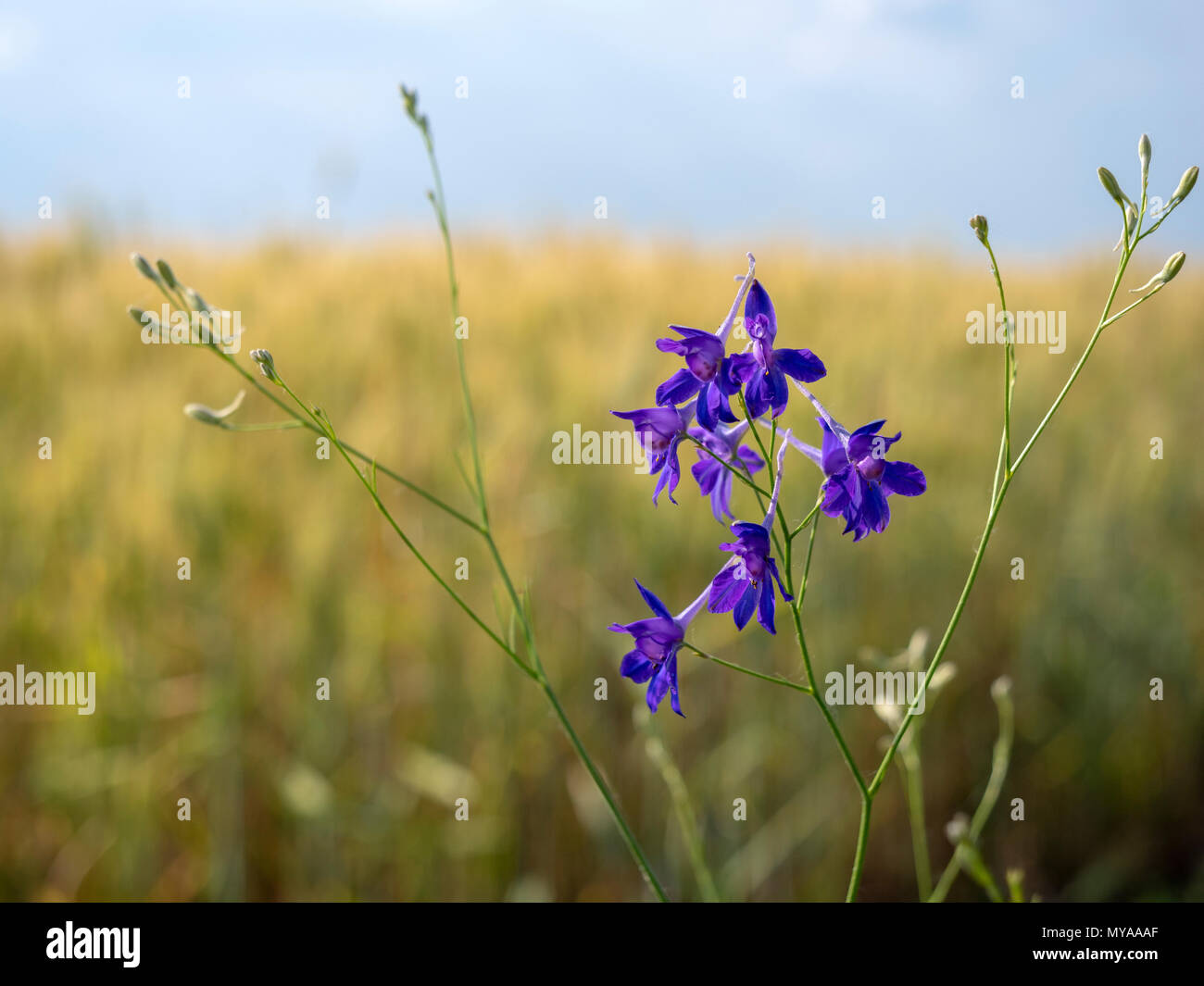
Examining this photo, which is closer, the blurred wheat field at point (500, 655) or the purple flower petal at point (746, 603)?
the purple flower petal at point (746, 603)

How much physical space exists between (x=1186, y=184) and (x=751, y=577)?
15.4 inches

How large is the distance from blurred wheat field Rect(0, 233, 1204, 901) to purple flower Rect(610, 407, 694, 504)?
3.88 ft

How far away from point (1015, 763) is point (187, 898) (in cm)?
187

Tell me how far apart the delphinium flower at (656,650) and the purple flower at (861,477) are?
100 millimetres

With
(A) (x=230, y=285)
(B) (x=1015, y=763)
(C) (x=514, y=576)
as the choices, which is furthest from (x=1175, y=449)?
(A) (x=230, y=285)

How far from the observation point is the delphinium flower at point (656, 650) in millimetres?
584

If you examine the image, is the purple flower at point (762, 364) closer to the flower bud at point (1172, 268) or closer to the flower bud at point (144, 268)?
the flower bud at point (1172, 268)

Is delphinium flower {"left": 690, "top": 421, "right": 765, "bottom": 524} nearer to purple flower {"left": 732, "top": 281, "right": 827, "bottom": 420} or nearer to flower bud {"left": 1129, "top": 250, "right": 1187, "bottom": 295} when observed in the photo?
purple flower {"left": 732, "top": 281, "right": 827, "bottom": 420}

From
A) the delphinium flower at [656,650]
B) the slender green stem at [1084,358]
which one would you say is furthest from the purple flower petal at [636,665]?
the slender green stem at [1084,358]

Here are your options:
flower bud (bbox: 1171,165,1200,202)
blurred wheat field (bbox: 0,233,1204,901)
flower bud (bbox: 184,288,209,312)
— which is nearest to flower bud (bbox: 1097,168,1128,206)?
flower bud (bbox: 1171,165,1200,202)

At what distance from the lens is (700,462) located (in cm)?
63

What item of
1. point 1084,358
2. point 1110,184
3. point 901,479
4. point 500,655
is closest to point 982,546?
point 901,479

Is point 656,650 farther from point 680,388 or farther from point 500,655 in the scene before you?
point 500,655

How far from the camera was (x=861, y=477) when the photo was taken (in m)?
0.58
